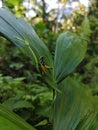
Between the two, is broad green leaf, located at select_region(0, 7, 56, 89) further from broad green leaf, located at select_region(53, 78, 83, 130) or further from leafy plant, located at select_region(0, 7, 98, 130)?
broad green leaf, located at select_region(53, 78, 83, 130)

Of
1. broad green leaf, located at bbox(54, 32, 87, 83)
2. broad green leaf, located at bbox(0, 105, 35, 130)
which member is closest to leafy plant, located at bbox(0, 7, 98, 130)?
broad green leaf, located at bbox(54, 32, 87, 83)

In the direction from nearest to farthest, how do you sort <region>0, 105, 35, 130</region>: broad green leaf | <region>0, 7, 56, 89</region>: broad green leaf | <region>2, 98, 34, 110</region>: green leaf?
1. <region>0, 105, 35, 130</region>: broad green leaf
2. <region>0, 7, 56, 89</region>: broad green leaf
3. <region>2, 98, 34, 110</region>: green leaf

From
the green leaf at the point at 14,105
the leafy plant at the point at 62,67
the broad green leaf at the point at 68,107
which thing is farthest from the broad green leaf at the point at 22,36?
the green leaf at the point at 14,105

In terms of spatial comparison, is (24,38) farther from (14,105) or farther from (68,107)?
(14,105)

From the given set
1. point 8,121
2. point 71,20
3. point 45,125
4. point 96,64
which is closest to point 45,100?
point 45,125

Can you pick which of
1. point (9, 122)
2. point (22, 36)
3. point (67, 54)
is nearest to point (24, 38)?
point (22, 36)

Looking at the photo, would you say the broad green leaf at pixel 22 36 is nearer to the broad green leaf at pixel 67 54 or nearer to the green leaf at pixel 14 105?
the broad green leaf at pixel 67 54

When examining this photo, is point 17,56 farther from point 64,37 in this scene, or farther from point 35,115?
point 64,37

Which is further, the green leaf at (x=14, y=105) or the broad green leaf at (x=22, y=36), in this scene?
the green leaf at (x=14, y=105)
